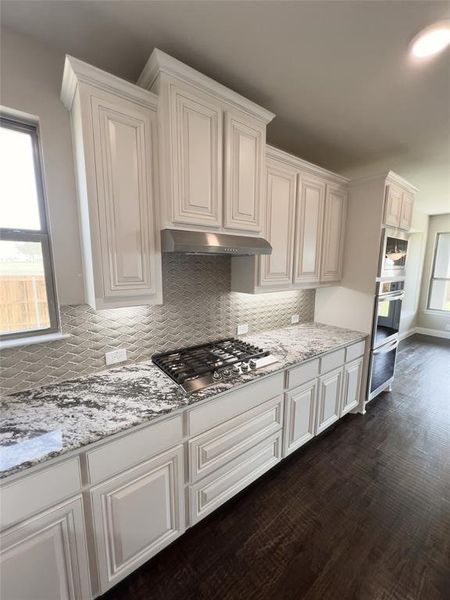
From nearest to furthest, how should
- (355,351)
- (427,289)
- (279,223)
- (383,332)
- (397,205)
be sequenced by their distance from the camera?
(279,223), (355,351), (397,205), (383,332), (427,289)

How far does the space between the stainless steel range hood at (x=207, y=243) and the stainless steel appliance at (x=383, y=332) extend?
5.32ft

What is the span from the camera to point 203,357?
5.88 feet

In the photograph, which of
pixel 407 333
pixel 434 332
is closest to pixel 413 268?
pixel 407 333

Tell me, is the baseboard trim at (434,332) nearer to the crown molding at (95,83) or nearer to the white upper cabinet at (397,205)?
the white upper cabinet at (397,205)

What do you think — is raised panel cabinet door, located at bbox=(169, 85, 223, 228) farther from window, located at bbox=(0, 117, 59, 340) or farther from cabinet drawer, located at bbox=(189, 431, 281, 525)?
cabinet drawer, located at bbox=(189, 431, 281, 525)

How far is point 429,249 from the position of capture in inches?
214

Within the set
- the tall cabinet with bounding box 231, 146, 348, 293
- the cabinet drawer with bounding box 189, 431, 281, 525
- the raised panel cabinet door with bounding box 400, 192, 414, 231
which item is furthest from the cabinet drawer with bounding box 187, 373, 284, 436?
the raised panel cabinet door with bounding box 400, 192, 414, 231

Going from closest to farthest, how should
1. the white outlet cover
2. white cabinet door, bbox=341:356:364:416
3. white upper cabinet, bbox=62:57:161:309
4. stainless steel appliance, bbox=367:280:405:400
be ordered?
1. white upper cabinet, bbox=62:57:161:309
2. the white outlet cover
3. white cabinet door, bbox=341:356:364:416
4. stainless steel appliance, bbox=367:280:405:400

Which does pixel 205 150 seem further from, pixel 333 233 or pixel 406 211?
pixel 406 211

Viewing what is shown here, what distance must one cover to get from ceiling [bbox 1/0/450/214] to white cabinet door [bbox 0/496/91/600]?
2.15 metres

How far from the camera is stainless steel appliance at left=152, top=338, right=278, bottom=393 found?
148cm

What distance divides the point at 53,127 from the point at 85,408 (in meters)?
1.50

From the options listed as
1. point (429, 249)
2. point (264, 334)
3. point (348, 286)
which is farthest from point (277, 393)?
point (429, 249)

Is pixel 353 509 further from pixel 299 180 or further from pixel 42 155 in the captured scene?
pixel 42 155
